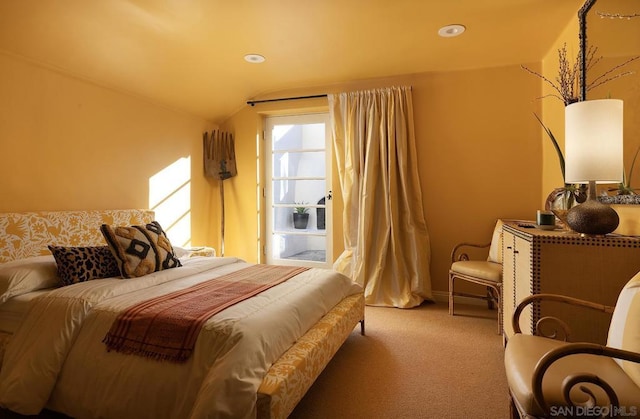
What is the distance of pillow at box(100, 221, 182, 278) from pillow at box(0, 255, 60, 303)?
353mm

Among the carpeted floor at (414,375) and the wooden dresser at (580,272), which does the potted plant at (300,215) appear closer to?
the carpeted floor at (414,375)

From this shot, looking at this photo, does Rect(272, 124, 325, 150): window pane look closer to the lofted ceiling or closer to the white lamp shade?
the lofted ceiling

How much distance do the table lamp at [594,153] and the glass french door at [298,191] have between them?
2.65m

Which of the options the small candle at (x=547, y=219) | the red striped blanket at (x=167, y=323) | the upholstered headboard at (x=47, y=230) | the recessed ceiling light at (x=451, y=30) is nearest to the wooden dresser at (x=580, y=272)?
the small candle at (x=547, y=219)

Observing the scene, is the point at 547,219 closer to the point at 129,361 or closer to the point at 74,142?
the point at 129,361

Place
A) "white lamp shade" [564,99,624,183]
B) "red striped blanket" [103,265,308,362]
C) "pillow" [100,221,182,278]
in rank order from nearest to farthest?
"red striped blanket" [103,265,308,362], "white lamp shade" [564,99,624,183], "pillow" [100,221,182,278]

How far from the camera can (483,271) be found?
9.53ft

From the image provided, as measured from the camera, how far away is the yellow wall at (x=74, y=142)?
2475 millimetres

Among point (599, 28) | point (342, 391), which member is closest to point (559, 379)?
point (342, 391)

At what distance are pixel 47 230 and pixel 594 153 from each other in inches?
136

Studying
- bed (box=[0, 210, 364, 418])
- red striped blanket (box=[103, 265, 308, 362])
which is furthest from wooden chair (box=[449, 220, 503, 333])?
red striped blanket (box=[103, 265, 308, 362])

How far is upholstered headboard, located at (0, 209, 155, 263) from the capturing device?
231 cm

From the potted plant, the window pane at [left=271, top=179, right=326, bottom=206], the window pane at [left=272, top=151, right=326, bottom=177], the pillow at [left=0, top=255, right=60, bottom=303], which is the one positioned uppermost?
the window pane at [left=272, top=151, right=326, bottom=177]

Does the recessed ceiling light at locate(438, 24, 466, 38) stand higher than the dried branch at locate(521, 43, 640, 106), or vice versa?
the recessed ceiling light at locate(438, 24, 466, 38)
